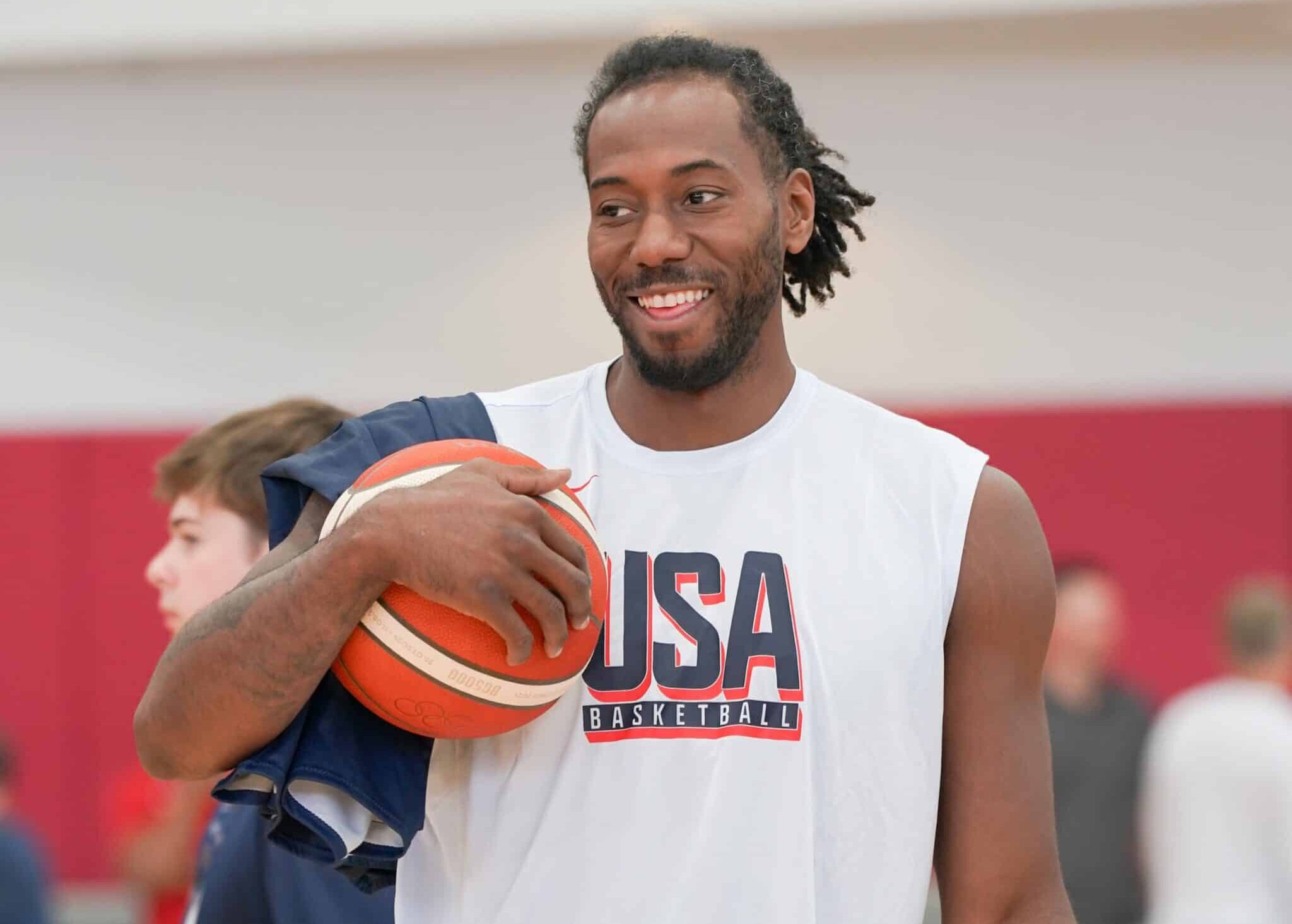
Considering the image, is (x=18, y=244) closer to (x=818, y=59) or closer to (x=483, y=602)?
(x=818, y=59)

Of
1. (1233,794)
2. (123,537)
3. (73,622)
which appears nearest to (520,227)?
(123,537)

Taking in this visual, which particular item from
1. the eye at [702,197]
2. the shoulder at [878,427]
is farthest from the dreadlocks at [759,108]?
the shoulder at [878,427]

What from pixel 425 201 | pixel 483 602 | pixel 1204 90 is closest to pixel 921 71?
pixel 1204 90

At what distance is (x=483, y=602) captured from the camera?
66.9 inches

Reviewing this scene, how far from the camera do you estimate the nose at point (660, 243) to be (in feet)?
6.55

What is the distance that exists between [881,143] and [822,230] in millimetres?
4827

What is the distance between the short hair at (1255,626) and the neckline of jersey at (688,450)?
289 centimetres

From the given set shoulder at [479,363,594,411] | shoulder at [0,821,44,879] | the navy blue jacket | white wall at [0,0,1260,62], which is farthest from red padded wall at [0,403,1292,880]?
the navy blue jacket

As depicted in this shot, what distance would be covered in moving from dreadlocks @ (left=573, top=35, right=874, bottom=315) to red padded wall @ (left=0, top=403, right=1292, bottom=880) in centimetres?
396

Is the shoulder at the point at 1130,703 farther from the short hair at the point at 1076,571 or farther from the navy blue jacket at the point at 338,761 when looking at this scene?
the navy blue jacket at the point at 338,761

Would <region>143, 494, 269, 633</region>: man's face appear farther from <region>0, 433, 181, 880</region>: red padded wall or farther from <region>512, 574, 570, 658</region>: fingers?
<region>0, 433, 181, 880</region>: red padded wall

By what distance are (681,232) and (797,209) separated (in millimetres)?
280

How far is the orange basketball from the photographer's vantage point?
1.77 metres

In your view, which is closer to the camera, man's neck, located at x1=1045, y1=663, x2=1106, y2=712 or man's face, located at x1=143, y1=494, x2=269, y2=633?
man's face, located at x1=143, y1=494, x2=269, y2=633
